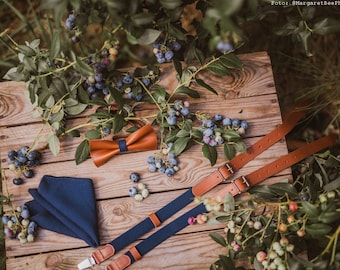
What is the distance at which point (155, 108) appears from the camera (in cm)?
181

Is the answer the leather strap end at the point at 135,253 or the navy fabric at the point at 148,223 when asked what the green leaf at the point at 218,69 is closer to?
the navy fabric at the point at 148,223

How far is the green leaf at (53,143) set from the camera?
1709mm

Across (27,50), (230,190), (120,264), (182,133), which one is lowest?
(120,264)

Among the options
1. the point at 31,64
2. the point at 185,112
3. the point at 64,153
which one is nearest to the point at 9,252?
the point at 64,153

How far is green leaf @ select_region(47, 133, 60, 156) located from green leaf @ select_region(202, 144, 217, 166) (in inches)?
21.7

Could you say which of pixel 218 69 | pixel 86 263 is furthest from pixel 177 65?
pixel 86 263

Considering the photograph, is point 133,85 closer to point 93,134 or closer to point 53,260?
point 93,134

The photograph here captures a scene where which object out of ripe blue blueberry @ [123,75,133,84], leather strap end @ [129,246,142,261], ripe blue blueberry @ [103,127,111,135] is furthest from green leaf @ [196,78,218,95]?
leather strap end @ [129,246,142,261]

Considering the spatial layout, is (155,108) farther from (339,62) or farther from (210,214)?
(339,62)

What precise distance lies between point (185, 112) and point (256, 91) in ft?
1.08

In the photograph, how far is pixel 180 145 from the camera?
1.68m

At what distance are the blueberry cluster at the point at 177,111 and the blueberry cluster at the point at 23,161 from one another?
54 centimetres

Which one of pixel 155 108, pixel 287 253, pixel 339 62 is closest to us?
pixel 287 253

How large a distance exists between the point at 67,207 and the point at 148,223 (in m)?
0.31
